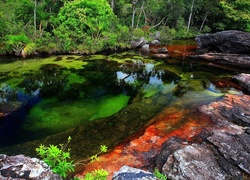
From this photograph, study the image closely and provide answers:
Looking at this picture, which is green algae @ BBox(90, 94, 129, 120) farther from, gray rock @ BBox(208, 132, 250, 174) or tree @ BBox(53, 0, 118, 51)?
tree @ BBox(53, 0, 118, 51)

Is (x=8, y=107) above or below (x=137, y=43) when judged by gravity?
below

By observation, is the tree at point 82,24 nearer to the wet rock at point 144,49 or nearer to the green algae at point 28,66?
the green algae at point 28,66

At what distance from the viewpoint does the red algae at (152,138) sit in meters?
5.96

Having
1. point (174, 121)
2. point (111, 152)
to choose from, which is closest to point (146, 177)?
point (111, 152)

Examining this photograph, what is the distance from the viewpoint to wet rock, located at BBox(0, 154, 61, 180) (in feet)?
9.48

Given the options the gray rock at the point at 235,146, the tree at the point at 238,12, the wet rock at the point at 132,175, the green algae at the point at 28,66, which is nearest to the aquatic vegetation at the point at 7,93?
the green algae at the point at 28,66

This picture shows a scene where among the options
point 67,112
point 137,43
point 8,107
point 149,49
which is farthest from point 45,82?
point 137,43

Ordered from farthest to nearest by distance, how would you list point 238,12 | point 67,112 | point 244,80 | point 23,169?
1. point 238,12
2. point 244,80
3. point 67,112
4. point 23,169

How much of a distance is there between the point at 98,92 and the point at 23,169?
Result: 902 cm

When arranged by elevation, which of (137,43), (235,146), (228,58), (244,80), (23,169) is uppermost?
(137,43)

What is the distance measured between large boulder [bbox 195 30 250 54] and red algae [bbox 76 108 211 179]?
47.4 feet

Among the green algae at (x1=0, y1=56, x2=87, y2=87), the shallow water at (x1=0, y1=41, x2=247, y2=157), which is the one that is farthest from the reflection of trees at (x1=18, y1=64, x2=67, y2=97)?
the green algae at (x1=0, y1=56, x2=87, y2=87)

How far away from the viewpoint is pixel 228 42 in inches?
811

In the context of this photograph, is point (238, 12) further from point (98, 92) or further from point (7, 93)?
point (7, 93)
